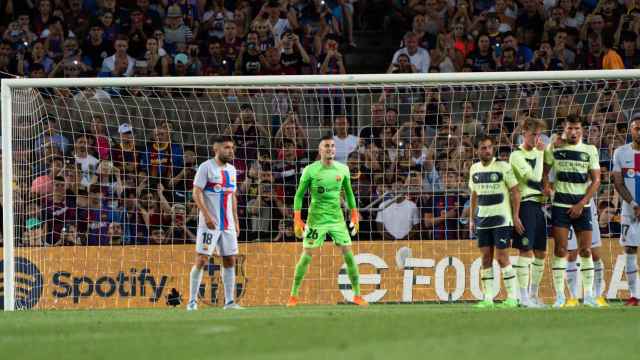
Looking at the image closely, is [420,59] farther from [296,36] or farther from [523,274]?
[523,274]

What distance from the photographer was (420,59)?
19.4 m

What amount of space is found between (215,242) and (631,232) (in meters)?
4.94

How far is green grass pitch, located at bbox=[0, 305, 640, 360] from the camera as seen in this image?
746cm

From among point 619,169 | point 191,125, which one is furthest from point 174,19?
point 619,169

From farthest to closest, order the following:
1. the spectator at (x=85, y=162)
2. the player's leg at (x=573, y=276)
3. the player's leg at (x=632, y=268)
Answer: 1. the spectator at (x=85, y=162)
2. the player's leg at (x=632, y=268)
3. the player's leg at (x=573, y=276)

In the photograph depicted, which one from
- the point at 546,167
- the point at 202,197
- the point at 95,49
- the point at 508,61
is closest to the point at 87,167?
the point at 202,197

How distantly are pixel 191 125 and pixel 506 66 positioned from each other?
5411 mm

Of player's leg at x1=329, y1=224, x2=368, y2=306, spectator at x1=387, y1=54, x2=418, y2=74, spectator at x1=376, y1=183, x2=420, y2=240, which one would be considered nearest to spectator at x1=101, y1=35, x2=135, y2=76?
spectator at x1=387, y1=54, x2=418, y2=74

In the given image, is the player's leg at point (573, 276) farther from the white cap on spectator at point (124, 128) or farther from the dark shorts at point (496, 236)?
the white cap on spectator at point (124, 128)

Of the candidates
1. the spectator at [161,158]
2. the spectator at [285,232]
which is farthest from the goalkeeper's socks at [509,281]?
the spectator at [161,158]

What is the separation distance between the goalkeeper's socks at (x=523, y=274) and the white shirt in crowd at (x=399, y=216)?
10.1 ft

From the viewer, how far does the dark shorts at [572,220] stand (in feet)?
43.9

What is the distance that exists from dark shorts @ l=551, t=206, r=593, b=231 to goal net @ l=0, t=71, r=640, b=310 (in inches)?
107

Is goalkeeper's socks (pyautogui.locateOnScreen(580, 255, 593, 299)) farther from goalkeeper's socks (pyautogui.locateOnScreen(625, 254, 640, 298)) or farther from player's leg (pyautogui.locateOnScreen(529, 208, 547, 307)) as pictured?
goalkeeper's socks (pyautogui.locateOnScreen(625, 254, 640, 298))
